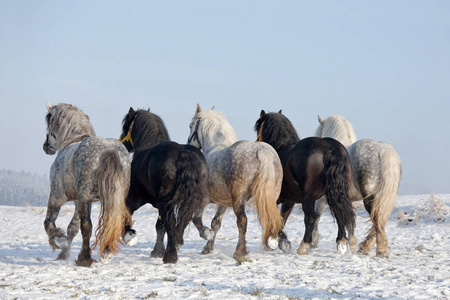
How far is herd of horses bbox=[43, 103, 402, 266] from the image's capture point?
309 inches

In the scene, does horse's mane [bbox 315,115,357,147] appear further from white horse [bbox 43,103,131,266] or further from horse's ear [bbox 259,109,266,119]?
white horse [bbox 43,103,131,266]

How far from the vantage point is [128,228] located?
8.34 meters

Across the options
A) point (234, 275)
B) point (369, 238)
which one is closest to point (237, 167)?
point (234, 275)

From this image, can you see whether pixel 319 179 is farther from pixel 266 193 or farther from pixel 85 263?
pixel 85 263

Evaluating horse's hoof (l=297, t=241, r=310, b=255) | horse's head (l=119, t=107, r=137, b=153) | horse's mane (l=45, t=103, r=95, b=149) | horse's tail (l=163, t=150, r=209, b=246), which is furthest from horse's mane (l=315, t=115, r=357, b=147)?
horse's mane (l=45, t=103, r=95, b=149)

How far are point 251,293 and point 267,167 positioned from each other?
9.61 ft

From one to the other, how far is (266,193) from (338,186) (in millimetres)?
1279

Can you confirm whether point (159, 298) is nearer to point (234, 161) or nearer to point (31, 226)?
point (234, 161)

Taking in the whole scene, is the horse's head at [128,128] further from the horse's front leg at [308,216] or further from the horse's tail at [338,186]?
the horse's tail at [338,186]

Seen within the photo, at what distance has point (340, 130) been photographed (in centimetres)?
1044

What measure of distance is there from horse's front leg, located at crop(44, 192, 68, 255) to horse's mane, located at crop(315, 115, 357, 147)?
5520mm

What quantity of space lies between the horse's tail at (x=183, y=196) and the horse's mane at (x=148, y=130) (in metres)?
1.64

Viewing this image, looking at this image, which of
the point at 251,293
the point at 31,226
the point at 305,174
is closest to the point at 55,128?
the point at 305,174

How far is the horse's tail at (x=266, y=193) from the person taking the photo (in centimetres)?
822
